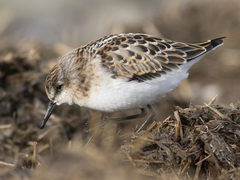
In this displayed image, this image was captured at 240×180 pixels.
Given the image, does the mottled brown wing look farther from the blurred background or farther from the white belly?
the blurred background

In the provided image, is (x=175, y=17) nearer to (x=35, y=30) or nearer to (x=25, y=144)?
(x=35, y=30)

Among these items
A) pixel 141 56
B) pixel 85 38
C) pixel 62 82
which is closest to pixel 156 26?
pixel 85 38

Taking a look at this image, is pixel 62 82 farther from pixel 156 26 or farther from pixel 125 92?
pixel 156 26

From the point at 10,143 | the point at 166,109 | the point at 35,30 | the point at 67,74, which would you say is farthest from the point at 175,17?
the point at 10,143

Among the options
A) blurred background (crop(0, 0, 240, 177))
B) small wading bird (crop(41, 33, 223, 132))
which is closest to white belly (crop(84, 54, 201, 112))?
small wading bird (crop(41, 33, 223, 132))

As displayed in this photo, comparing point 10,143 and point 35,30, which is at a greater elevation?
point 35,30

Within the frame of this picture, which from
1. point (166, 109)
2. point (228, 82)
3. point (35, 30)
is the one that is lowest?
point (166, 109)

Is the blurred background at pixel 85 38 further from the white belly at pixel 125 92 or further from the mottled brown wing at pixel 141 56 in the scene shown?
the mottled brown wing at pixel 141 56

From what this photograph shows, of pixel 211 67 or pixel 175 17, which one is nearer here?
pixel 211 67
